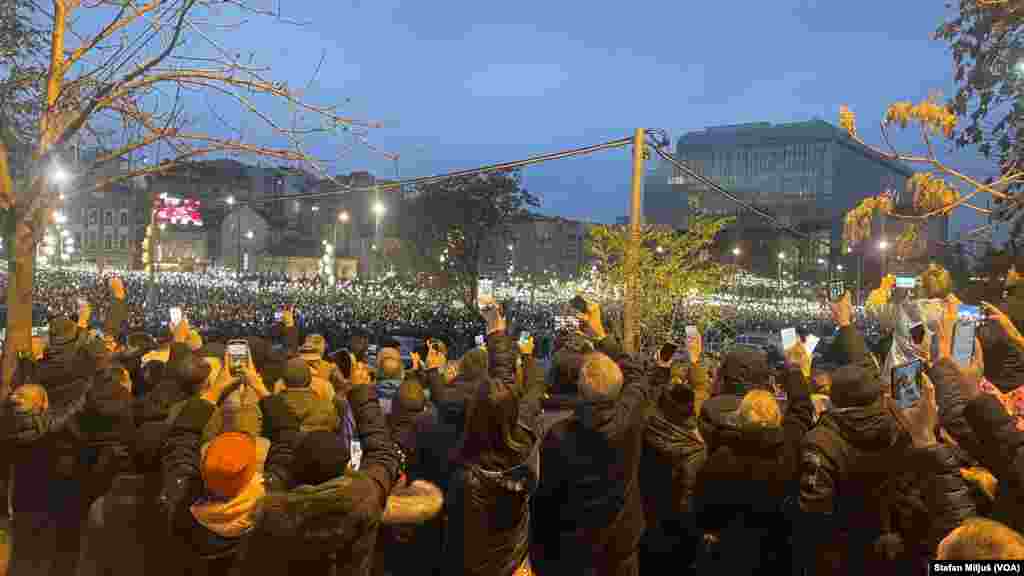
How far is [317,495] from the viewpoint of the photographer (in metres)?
2.96

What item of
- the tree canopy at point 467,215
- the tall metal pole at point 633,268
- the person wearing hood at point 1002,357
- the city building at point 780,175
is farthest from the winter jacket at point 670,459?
the city building at point 780,175

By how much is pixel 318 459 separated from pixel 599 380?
5.05 ft

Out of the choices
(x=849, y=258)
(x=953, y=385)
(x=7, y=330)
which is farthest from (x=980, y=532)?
(x=849, y=258)

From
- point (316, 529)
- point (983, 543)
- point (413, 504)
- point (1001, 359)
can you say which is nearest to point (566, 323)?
point (1001, 359)

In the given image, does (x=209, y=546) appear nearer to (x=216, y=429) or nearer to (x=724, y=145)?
(x=216, y=429)

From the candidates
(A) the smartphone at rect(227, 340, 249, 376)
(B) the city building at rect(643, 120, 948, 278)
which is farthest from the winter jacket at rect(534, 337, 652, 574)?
(B) the city building at rect(643, 120, 948, 278)

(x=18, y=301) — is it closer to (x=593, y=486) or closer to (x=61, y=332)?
(x=61, y=332)

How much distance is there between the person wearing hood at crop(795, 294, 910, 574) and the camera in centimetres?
353

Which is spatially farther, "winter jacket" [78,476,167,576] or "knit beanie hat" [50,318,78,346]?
"knit beanie hat" [50,318,78,346]

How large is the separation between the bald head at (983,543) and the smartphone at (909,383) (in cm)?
131

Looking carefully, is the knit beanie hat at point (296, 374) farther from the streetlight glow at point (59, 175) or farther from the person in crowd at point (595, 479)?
the streetlight glow at point (59, 175)

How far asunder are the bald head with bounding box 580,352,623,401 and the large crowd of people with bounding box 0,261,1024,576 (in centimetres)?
1

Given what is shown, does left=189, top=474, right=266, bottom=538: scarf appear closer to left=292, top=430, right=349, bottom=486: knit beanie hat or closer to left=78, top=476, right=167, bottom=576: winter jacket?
left=292, top=430, right=349, bottom=486: knit beanie hat

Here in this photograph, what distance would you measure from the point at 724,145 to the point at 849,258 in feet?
138
